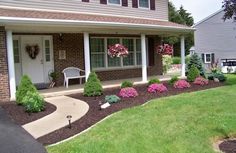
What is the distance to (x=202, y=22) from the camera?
→ 3806 centimetres

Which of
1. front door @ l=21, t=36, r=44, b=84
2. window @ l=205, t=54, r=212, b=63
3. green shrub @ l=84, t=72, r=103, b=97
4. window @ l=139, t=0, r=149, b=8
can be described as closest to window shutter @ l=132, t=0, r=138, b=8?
window @ l=139, t=0, r=149, b=8

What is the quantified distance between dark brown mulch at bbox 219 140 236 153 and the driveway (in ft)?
13.2

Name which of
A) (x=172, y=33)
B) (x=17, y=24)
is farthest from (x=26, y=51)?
(x=172, y=33)

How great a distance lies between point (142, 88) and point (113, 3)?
19.2ft

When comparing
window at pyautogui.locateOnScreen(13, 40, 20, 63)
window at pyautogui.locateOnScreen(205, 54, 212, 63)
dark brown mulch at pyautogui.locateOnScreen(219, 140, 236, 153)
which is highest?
window at pyautogui.locateOnScreen(13, 40, 20, 63)

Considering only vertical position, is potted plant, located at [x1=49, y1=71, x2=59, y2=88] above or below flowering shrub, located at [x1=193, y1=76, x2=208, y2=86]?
above

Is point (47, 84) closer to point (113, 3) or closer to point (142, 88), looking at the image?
point (142, 88)

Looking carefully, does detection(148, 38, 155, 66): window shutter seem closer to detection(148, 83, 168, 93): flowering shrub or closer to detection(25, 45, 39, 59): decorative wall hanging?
detection(148, 83, 168, 93): flowering shrub

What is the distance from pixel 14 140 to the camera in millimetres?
3170

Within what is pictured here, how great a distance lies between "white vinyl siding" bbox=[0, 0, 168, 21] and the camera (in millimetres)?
14187

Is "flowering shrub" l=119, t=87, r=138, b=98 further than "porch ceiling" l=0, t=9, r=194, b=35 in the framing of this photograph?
Yes

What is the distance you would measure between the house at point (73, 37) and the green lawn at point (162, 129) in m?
4.64

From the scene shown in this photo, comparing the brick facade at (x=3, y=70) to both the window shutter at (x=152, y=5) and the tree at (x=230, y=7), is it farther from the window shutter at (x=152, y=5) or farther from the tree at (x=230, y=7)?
the window shutter at (x=152, y=5)

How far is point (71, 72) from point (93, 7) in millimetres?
3453
